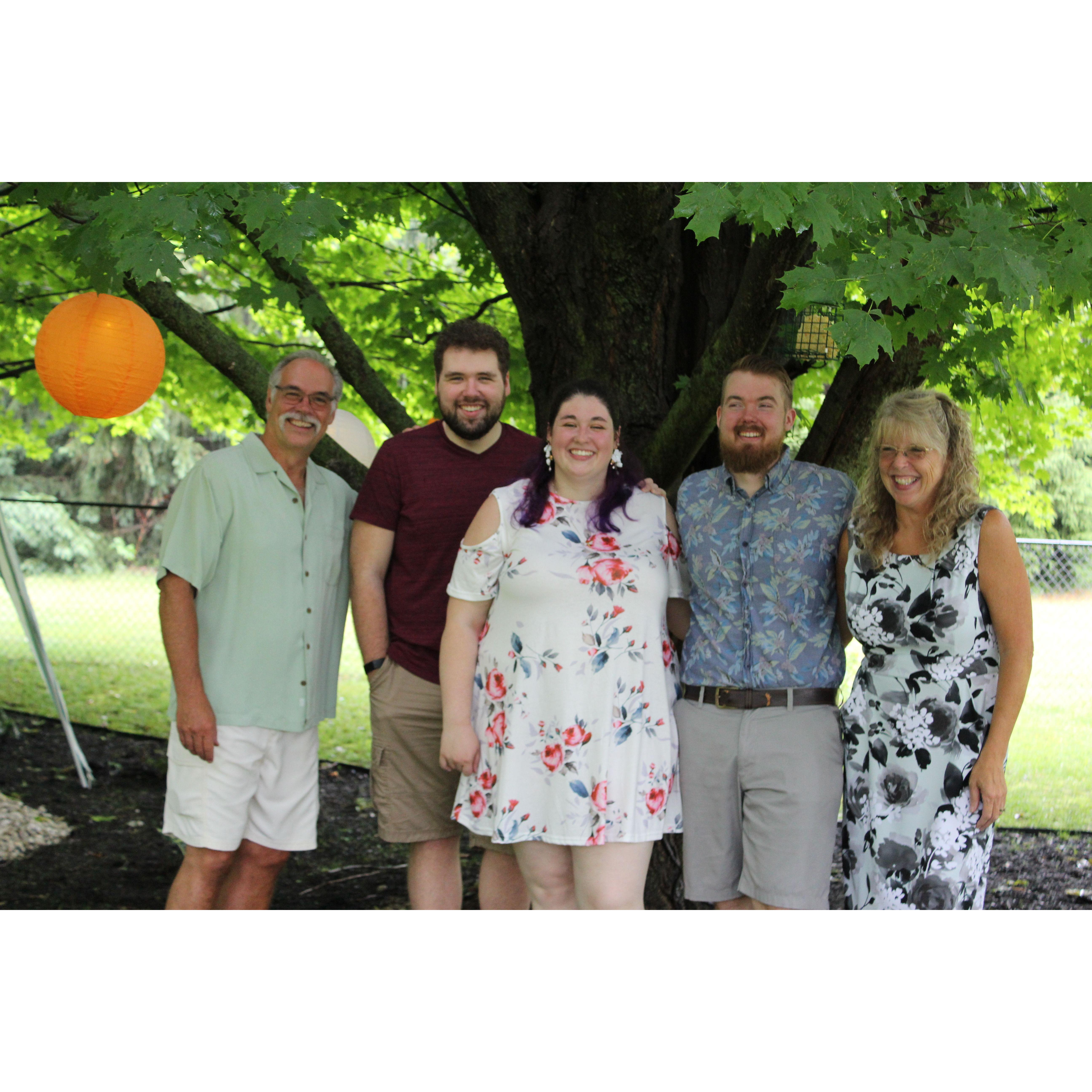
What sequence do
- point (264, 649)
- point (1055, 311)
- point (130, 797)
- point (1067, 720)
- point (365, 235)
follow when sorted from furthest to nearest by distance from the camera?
point (1067, 720) < point (130, 797) < point (365, 235) < point (1055, 311) < point (264, 649)

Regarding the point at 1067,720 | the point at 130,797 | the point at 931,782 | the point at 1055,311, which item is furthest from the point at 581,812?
the point at 1067,720

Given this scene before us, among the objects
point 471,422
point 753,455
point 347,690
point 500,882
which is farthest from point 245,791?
point 347,690

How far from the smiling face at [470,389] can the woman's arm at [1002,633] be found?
4.66 feet

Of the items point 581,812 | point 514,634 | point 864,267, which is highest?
point 864,267

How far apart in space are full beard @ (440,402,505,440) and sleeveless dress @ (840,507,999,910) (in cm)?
110

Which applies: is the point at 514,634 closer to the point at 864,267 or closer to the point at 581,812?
the point at 581,812

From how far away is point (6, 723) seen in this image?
877cm

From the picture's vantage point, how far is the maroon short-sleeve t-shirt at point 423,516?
119 inches

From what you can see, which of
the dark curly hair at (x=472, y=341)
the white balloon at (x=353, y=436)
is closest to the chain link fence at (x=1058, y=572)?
the white balloon at (x=353, y=436)

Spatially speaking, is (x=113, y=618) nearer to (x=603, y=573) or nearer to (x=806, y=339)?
(x=806, y=339)

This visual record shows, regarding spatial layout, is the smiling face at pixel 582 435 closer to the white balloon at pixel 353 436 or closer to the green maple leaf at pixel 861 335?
the green maple leaf at pixel 861 335

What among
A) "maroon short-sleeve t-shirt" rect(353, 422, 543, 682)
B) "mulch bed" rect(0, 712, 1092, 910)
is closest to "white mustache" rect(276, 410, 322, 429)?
"maroon short-sleeve t-shirt" rect(353, 422, 543, 682)

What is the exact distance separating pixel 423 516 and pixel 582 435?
2.00 feet

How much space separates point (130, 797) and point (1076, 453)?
620 inches
